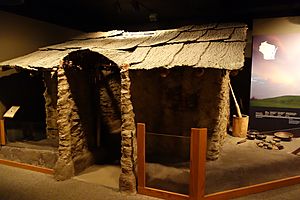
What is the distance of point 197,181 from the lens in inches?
162

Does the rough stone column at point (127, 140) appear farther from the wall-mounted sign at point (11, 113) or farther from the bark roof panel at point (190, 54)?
the wall-mounted sign at point (11, 113)

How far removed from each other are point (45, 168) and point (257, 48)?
6.41 m

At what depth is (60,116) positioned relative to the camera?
5348mm

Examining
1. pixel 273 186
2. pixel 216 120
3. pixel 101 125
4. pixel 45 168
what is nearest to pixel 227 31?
pixel 216 120

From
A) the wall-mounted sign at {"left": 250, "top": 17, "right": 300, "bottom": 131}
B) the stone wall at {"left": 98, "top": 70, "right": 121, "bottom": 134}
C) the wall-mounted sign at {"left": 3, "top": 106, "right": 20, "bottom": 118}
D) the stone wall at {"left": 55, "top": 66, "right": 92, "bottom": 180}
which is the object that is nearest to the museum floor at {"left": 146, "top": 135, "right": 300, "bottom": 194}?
the wall-mounted sign at {"left": 250, "top": 17, "right": 300, "bottom": 131}

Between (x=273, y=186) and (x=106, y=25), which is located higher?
(x=106, y=25)

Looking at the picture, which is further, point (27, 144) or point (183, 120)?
point (27, 144)

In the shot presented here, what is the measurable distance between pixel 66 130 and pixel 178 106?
8.42 feet

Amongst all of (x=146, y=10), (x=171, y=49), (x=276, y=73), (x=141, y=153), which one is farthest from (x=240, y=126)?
(x=146, y=10)

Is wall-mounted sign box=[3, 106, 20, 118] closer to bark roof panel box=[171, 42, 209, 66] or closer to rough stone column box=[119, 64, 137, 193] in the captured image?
rough stone column box=[119, 64, 137, 193]

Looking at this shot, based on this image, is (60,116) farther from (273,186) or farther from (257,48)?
(257,48)

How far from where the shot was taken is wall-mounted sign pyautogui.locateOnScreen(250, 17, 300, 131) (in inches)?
281

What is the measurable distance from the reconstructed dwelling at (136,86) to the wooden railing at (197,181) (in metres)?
0.31

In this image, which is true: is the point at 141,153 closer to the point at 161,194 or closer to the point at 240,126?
the point at 161,194
